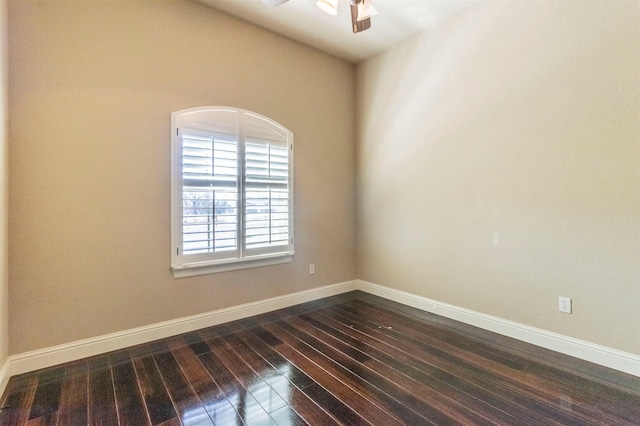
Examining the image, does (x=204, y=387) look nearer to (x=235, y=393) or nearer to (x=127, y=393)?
(x=235, y=393)

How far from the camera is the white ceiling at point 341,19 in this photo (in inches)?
116

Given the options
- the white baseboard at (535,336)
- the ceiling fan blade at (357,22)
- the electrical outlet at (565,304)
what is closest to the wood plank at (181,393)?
the white baseboard at (535,336)

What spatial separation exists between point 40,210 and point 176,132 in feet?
3.87

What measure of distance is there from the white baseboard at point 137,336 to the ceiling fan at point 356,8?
111 inches

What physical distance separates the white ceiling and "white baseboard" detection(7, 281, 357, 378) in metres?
3.01

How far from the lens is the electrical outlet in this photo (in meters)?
2.46

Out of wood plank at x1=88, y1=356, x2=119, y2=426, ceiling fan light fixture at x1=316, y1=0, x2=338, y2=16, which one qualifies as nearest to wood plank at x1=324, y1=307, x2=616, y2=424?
wood plank at x1=88, y1=356, x2=119, y2=426

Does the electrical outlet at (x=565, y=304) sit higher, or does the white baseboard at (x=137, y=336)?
the electrical outlet at (x=565, y=304)

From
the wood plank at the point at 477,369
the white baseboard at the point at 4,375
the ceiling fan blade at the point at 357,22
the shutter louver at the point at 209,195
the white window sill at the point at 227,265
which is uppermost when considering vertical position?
the ceiling fan blade at the point at 357,22

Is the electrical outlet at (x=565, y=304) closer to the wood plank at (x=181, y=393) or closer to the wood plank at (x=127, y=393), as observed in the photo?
the wood plank at (x=181, y=393)

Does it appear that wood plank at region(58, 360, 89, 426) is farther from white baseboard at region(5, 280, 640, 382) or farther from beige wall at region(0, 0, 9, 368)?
beige wall at region(0, 0, 9, 368)

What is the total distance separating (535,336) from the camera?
263 centimetres

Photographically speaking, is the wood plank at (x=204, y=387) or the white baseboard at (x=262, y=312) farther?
the white baseboard at (x=262, y=312)

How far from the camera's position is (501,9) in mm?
2799
